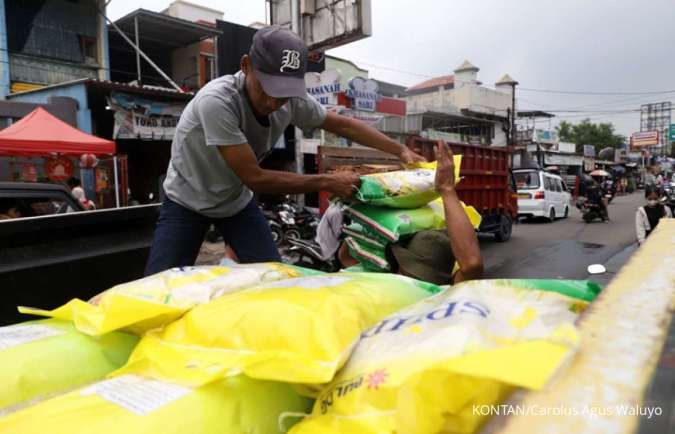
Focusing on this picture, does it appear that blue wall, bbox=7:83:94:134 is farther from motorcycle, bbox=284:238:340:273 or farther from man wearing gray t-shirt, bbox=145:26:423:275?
man wearing gray t-shirt, bbox=145:26:423:275

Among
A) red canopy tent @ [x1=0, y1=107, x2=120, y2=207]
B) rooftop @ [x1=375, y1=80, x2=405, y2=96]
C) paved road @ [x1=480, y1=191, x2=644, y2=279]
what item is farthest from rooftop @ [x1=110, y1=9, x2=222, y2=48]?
rooftop @ [x1=375, y1=80, x2=405, y2=96]

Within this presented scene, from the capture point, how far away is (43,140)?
7.99 metres

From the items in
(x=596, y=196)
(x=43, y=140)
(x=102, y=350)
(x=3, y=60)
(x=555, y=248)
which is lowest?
Result: (x=555, y=248)

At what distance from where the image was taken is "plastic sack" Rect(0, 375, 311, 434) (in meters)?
0.83

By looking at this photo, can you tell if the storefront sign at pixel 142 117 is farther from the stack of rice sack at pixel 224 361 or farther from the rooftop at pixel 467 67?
the rooftop at pixel 467 67

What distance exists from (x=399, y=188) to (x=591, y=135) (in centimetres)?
6416

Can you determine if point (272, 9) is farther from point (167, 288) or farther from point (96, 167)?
point (167, 288)

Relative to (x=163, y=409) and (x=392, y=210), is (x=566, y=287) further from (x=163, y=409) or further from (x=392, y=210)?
(x=392, y=210)

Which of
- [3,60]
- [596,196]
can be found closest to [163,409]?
[3,60]

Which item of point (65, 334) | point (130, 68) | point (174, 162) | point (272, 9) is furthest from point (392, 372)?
point (130, 68)

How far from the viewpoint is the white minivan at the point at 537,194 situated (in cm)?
1429

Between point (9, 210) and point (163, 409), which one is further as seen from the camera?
point (9, 210)

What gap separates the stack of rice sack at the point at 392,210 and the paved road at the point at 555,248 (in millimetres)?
3827

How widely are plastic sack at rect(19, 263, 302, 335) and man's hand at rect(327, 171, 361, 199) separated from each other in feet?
1.58
